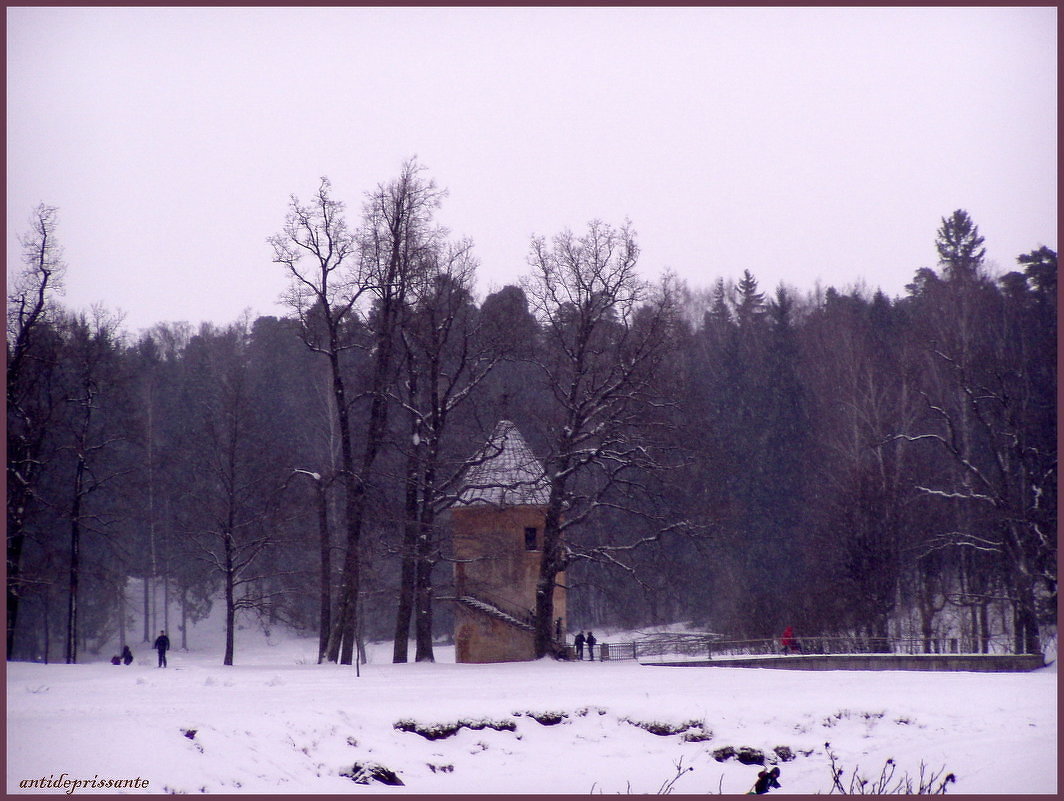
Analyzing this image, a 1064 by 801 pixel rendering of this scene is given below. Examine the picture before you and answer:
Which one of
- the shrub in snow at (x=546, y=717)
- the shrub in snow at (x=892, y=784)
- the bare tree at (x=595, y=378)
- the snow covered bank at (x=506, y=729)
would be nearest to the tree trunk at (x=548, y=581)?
the bare tree at (x=595, y=378)

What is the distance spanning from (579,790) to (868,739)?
245 inches

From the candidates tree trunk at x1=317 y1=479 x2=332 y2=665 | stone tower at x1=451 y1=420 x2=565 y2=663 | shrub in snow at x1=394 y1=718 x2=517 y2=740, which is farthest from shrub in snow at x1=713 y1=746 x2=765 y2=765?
tree trunk at x1=317 y1=479 x2=332 y2=665

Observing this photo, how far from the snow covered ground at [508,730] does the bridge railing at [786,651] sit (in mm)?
10987

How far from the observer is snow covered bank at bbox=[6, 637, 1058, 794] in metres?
13.9

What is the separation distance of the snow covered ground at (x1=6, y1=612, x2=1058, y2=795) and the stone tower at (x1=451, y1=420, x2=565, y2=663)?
32.2 ft

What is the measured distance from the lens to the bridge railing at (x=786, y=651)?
35.4m

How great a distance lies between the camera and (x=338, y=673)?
25.1 m

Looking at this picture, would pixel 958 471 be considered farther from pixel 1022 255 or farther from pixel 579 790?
pixel 579 790

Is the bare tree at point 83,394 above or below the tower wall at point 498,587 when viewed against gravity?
above

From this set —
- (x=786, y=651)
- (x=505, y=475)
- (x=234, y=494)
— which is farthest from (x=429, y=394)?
(x=786, y=651)

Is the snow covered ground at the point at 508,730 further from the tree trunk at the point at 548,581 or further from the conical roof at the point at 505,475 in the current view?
the conical roof at the point at 505,475

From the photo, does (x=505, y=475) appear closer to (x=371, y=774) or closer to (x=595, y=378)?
(x=595, y=378)

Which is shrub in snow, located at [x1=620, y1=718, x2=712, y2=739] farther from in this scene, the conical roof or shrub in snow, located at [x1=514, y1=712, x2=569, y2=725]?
the conical roof

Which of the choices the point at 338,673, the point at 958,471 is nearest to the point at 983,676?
the point at 338,673
